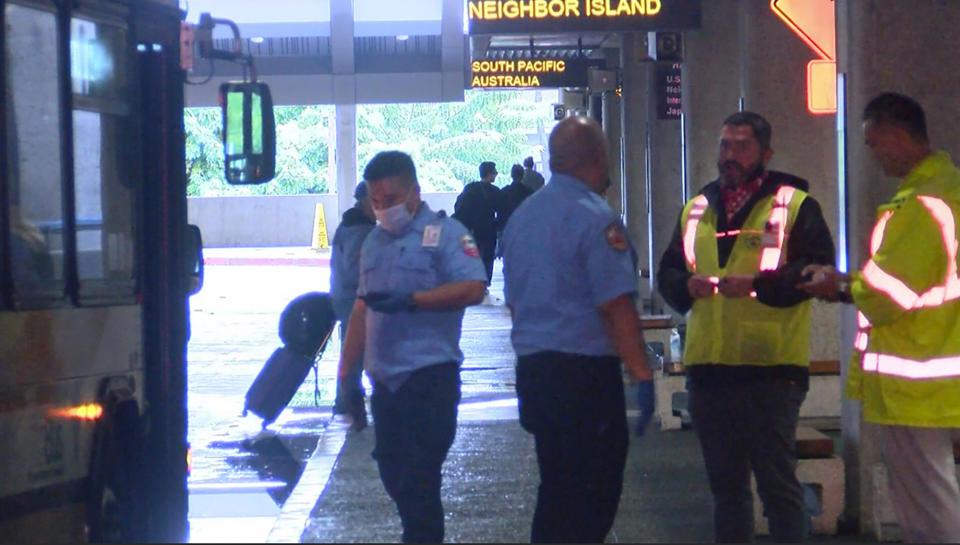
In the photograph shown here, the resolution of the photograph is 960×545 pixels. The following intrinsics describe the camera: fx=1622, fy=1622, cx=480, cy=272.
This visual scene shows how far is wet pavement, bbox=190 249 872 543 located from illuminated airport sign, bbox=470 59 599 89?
275 inches

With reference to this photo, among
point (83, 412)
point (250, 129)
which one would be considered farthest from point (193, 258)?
point (83, 412)

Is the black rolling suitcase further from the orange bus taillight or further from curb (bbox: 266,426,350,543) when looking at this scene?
the orange bus taillight

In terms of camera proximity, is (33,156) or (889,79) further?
(889,79)

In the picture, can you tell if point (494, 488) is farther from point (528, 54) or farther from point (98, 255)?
point (528, 54)

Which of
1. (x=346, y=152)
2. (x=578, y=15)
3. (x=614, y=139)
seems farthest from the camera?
(x=346, y=152)

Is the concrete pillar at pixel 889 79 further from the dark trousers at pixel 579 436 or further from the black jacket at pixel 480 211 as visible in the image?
the black jacket at pixel 480 211

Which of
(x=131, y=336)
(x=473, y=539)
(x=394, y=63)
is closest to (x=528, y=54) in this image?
(x=394, y=63)

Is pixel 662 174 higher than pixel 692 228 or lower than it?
higher

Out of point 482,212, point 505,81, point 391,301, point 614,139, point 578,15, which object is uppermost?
point 505,81

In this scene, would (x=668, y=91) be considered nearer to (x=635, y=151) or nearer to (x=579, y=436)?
(x=635, y=151)

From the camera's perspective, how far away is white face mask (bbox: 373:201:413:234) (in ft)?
22.0

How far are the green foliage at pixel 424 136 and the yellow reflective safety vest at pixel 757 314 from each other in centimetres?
5502

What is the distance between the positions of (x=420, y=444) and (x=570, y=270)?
117 centimetres

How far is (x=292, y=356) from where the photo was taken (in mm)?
12680
